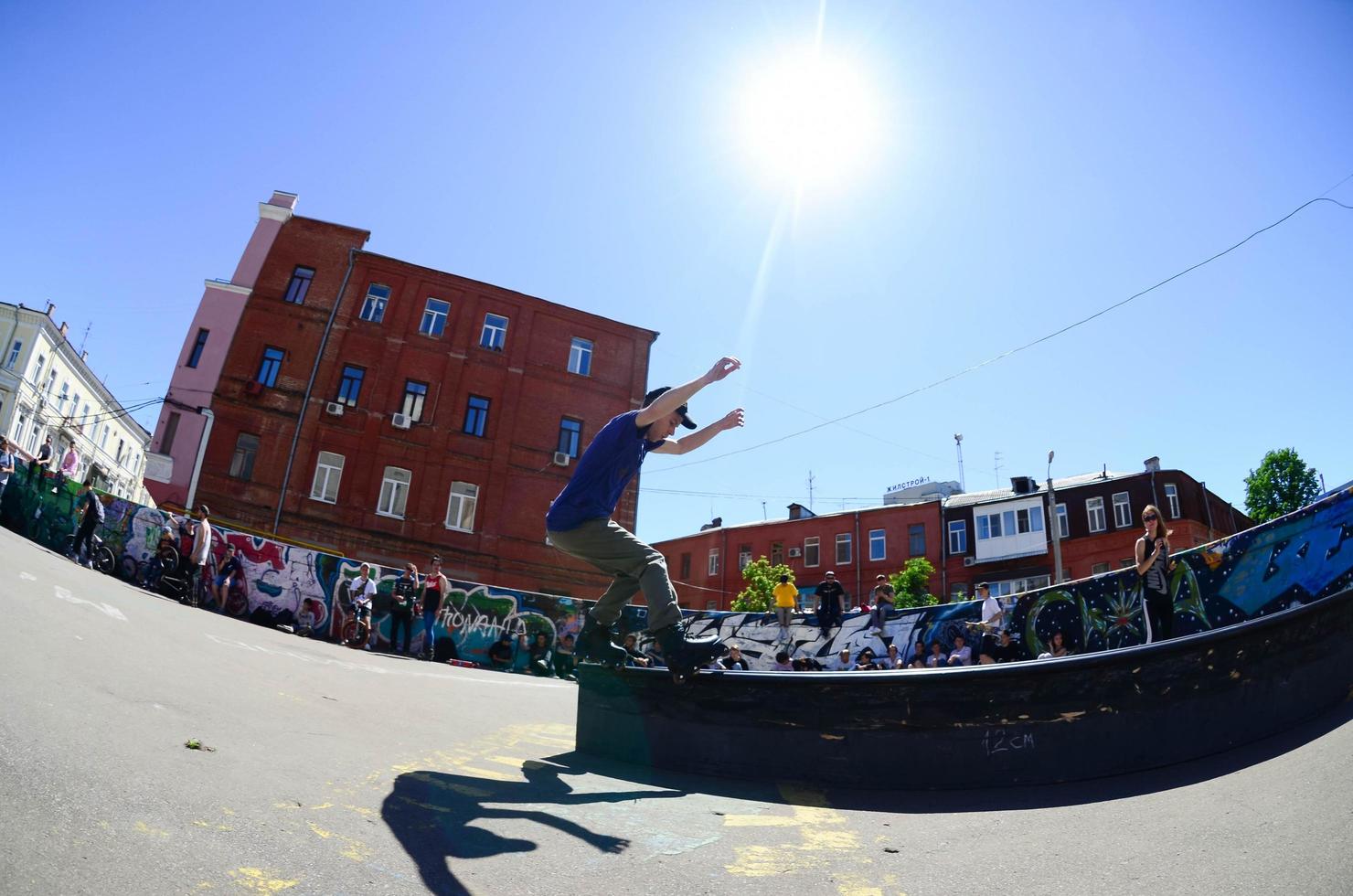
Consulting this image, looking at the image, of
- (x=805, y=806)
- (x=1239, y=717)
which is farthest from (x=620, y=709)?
(x=1239, y=717)

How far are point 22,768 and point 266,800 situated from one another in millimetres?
672

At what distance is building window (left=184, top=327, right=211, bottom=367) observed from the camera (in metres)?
30.5

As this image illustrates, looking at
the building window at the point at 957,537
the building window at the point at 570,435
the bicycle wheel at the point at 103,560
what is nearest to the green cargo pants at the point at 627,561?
the bicycle wheel at the point at 103,560

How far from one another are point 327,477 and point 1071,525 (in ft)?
135

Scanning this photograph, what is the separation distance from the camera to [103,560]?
15734mm

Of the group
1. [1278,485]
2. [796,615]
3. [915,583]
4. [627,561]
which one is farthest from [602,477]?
[1278,485]

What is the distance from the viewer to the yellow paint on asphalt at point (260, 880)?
1.84 m

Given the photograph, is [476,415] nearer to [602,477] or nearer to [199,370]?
[199,370]

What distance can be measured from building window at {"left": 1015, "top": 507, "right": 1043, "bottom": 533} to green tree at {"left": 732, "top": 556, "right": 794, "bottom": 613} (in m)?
14.8

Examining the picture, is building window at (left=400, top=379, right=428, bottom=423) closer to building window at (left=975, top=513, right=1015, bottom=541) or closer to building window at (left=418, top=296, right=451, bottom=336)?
building window at (left=418, top=296, right=451, bottom=336)

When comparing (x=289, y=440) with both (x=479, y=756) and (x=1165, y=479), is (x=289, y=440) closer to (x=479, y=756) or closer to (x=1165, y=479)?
(x=479, y=756)

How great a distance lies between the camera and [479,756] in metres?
3.93

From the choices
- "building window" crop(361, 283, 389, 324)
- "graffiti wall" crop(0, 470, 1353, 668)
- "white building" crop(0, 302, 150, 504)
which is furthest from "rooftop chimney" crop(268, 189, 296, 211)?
"white building" crop(0, 302, 150, 504)

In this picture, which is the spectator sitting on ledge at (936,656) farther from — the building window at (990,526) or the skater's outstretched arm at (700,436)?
the building window at (990,526)
